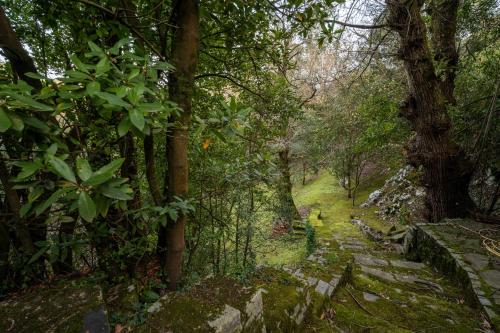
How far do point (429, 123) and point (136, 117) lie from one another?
5.20 m

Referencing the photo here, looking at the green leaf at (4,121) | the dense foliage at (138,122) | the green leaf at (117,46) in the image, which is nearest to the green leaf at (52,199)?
the dense foliage at (138,122)

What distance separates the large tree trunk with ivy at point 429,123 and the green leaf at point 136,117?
473 cm

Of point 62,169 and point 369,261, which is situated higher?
point 62,169

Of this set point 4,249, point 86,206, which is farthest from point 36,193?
point 4,249

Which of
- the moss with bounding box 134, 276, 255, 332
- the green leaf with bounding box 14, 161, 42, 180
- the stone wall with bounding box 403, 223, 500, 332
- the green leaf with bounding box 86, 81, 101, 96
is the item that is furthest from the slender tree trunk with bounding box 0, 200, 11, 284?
the stone wall with bounding box 403, 223, 500, 332

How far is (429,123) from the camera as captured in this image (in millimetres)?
4500

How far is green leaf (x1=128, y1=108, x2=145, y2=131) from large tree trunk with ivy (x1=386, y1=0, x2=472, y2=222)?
4728mm

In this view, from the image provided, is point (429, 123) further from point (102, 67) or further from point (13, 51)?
point (13, 51)

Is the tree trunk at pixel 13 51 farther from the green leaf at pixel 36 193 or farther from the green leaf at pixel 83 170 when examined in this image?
the green leaf at pixel 83 170

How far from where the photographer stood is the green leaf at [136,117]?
781 mm

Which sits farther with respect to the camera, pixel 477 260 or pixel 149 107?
pixel 477 260

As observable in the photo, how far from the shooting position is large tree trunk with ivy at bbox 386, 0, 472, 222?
13.9 feet

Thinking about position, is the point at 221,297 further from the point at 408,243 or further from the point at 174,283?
the point at 408,243

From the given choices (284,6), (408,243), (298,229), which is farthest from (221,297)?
(298,229)
